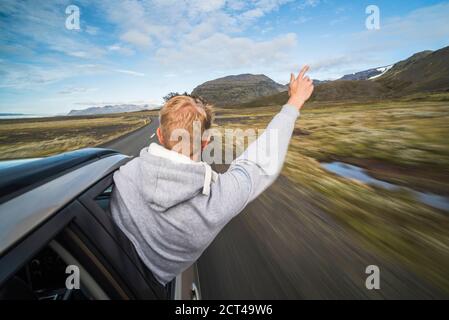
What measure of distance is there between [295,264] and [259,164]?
218cm

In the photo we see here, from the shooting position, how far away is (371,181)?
279 inches

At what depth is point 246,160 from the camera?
1.51 m

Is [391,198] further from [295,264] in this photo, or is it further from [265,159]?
[265,159]

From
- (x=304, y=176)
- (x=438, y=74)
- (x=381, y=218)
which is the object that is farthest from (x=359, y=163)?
(x=438, y=74)

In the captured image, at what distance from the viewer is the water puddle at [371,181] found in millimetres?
5330

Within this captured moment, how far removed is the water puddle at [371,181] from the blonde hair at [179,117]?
5.71m

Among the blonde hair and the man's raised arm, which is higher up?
the blonde hair

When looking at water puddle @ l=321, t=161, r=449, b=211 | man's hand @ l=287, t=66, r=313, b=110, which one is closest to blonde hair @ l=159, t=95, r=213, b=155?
man's hand @ l=287, t=66, r=313, b=110

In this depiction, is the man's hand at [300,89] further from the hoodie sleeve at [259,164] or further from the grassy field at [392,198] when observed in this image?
the grassy field at [392,198]

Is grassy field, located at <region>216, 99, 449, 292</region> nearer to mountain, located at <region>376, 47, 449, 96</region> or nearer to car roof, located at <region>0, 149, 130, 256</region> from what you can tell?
car roof, located at <region>0, 149, 130, 256</region>

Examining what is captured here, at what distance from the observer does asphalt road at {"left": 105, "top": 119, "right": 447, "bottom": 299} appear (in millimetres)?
2641

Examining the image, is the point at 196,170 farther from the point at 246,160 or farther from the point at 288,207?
the point at 288,207

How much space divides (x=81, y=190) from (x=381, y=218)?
4.90m

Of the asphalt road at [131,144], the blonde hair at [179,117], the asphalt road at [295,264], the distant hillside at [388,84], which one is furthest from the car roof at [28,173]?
the distant hillside at [388,84]
